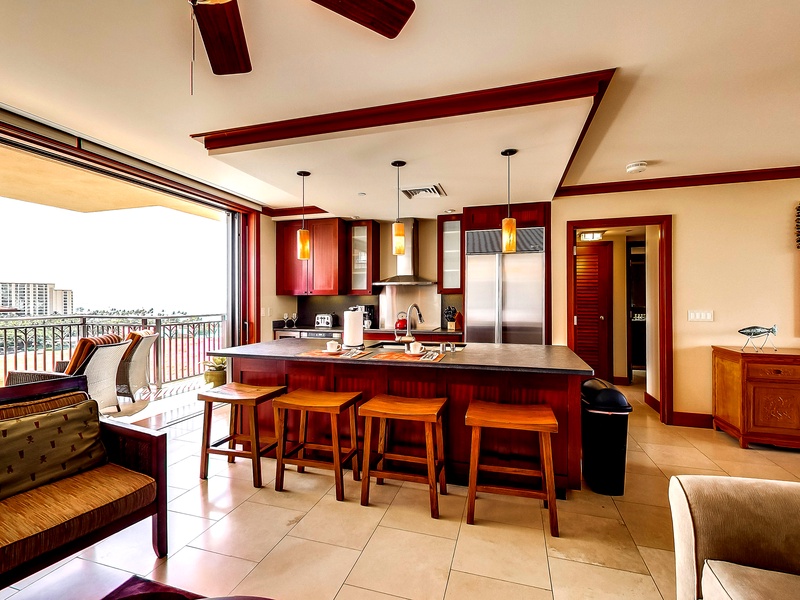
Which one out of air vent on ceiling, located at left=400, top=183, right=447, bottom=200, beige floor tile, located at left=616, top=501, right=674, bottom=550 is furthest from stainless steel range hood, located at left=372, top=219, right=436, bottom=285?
beige floor tile, located at left=616, top=501, right=674, bottom=550

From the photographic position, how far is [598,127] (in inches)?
109

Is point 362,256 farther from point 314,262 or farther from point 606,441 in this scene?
point 606,441

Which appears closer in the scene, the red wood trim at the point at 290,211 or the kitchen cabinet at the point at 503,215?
the kitchen cabinet at the point at 503,215

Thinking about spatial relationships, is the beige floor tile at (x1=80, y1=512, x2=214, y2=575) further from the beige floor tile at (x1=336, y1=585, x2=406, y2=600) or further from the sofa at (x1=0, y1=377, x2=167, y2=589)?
the beige floor tile at (x1=336, y1=585, x2=406, y2=600)

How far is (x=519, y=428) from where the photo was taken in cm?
203

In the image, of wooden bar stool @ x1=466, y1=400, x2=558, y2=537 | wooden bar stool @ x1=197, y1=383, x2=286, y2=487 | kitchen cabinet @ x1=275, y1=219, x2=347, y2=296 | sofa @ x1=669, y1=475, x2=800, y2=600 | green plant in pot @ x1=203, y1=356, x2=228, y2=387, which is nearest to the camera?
sofa @ x1=669, y1=475, x2=800, y2=600

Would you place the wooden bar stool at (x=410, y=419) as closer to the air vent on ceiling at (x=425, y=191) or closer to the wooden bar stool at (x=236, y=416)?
the wooden bar stool at (x=236, y=416)

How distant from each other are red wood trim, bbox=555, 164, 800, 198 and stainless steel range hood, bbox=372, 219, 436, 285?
1865mm

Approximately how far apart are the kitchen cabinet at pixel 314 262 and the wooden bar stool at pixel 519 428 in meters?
3.58

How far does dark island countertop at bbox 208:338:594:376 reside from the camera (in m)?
2.33

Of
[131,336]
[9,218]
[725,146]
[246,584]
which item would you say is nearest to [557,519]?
[246,584]

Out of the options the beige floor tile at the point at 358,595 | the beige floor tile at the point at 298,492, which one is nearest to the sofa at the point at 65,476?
the beige floor tile at the point at 298,492

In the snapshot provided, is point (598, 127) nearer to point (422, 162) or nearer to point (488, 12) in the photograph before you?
point (422, 162)

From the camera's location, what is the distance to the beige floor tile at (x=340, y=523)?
6.62ft
